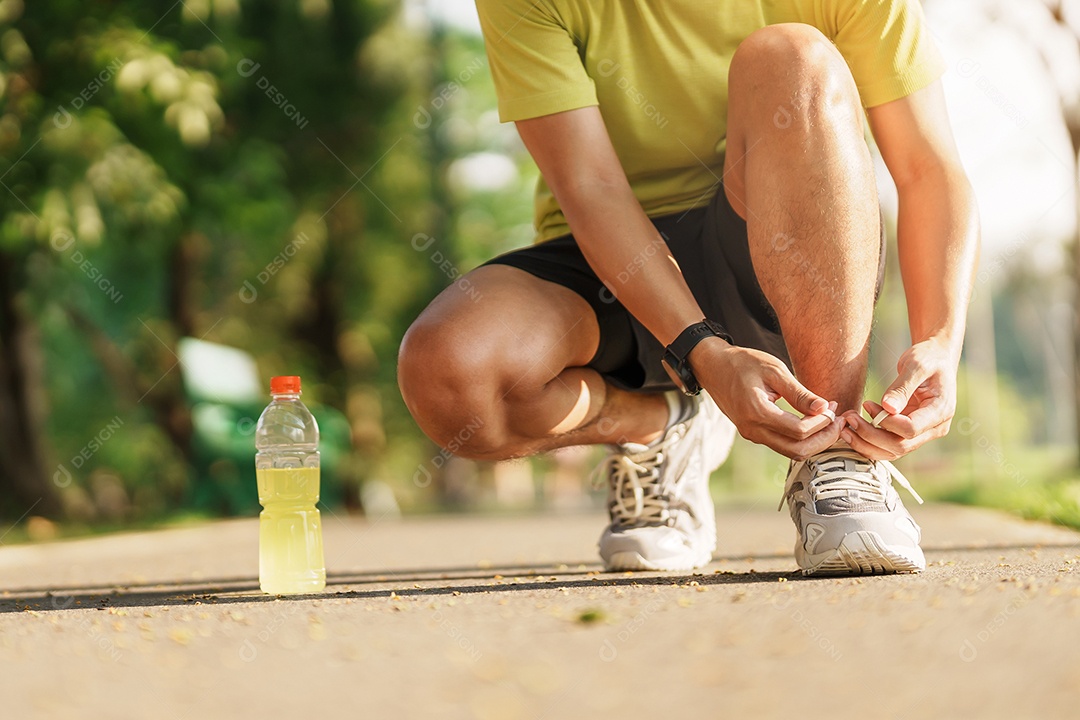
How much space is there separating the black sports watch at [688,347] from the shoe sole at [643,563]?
1.62ft

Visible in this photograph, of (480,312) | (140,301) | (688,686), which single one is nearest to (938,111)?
(480,312)

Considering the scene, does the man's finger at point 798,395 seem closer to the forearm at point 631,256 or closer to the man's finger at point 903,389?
the man's finger at point 903,389

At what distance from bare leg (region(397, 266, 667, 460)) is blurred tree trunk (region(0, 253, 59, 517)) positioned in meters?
6.75

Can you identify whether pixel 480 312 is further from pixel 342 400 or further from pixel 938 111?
pixel 342 400

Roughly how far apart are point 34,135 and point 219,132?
9.09 ft

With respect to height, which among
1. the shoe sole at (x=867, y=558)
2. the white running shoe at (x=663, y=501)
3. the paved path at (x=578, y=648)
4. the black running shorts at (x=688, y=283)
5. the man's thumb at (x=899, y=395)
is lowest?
the paved path at (x=578, y=648)

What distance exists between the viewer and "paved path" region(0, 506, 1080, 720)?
1271 mm

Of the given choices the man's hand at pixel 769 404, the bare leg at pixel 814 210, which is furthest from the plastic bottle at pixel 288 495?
the bare leg at pixel 814 210

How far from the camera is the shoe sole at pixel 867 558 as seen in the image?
6.75 feet

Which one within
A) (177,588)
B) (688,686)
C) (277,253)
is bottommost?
(688,686)

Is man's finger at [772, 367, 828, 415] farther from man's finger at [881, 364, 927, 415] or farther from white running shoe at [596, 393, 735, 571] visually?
white running shoe at [596, 393, 735, 571]

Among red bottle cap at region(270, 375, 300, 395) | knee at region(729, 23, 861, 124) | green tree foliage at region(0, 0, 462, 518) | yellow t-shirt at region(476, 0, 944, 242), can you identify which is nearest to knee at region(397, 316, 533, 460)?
red bottle cap at region(270, 375, 300, 395)

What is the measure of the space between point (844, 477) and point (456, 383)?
0.84m

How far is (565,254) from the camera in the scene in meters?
2.77
